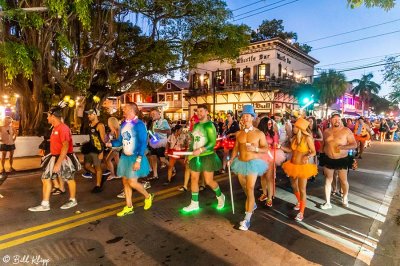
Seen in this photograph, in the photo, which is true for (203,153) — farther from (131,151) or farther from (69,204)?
(69,204)

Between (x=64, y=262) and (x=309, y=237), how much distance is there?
342 cm

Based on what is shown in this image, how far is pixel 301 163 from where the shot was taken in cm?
516

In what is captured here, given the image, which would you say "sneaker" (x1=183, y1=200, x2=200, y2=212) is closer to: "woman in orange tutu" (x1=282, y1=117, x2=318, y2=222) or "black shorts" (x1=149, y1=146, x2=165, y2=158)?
"woman in orange tutu" (x1=282, y1=117, x2=318, y2=222)

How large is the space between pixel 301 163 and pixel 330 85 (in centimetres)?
3886

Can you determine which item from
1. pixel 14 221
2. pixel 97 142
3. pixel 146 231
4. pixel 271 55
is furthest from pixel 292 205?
pixel 271 55

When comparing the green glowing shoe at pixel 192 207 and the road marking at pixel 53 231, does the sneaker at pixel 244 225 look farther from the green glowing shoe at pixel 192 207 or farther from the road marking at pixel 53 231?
the road marking at pixel 53 231

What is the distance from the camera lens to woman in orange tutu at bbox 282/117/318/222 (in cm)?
505

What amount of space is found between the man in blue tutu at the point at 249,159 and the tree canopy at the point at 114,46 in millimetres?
8463

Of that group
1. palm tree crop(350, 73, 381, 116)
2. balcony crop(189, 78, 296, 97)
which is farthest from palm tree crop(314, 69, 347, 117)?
palm tree crop(350, 73, 381, 116)

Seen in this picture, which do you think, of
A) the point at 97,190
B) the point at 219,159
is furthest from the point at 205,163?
the point at 97,190

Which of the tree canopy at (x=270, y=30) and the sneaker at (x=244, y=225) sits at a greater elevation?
the tree canopy at (x=270, y=30)

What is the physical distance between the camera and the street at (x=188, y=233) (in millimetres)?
3627

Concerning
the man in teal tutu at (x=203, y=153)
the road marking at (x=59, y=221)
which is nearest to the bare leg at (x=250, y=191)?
the man in teal tutu at (x=203, y=153)

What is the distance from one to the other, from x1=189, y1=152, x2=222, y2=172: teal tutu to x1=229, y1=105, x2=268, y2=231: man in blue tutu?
0.55 meters
